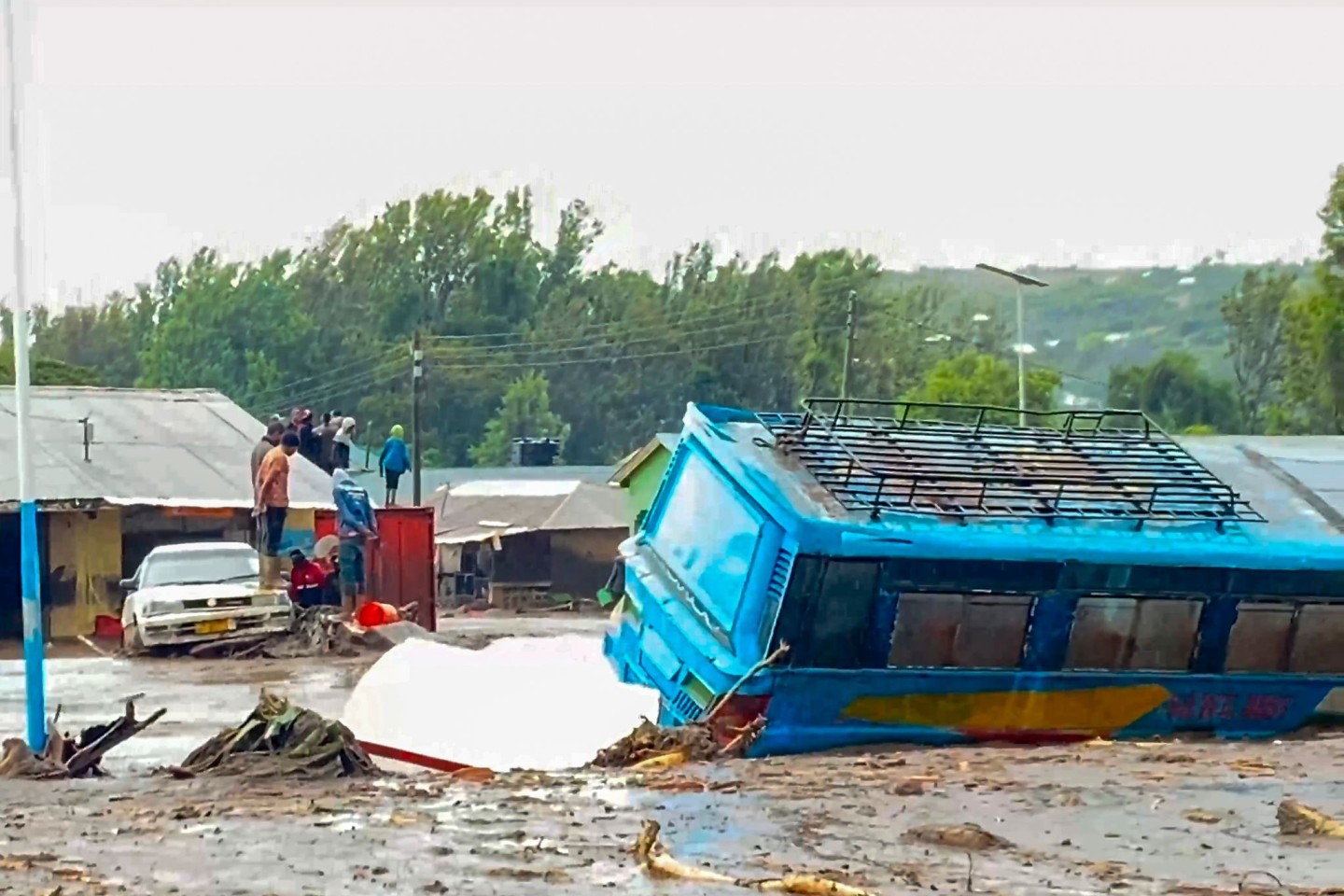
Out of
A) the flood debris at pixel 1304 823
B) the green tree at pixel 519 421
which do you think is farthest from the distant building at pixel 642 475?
the flood debris at pixel 1304 823

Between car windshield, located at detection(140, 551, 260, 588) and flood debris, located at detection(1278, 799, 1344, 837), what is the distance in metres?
17.3

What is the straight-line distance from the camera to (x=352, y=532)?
964 inches

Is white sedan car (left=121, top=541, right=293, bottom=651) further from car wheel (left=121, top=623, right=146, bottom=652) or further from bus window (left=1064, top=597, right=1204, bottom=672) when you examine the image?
bus window (left=1064, top=597, right=1204, bottom=672)

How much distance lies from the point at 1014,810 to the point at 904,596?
3648 millimetres

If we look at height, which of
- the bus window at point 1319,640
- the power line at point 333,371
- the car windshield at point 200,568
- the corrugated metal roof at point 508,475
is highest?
the bus window at point 1319,640

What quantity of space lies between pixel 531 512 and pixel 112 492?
19240 mm

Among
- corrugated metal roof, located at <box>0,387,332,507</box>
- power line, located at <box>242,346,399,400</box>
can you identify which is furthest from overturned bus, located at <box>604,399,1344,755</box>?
power line, located at <box>242,346,399,400</box>

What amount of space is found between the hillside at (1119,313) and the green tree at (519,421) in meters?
50.8

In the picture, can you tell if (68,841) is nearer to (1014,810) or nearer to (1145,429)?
(1014,810)

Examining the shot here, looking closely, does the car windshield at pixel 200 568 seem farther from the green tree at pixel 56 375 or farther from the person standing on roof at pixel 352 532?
the green tree at pixel 56 375

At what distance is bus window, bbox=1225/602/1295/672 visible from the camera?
45.4 ft

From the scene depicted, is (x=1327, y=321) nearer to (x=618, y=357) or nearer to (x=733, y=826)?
(x=618, y=357)

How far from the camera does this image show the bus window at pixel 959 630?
12852 mm

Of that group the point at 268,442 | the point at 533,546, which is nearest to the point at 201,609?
the point at 268,442
